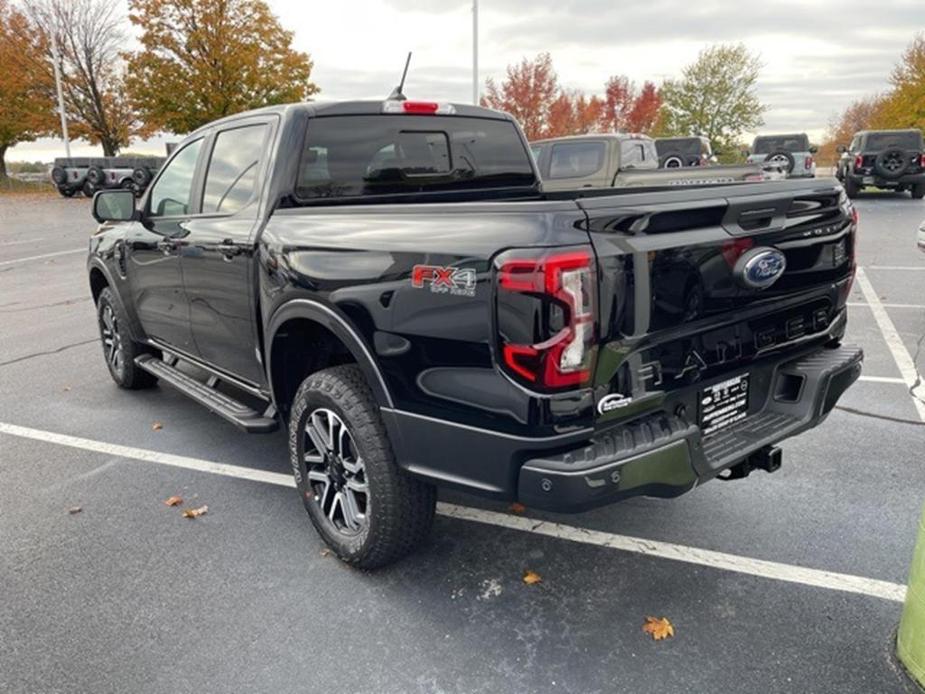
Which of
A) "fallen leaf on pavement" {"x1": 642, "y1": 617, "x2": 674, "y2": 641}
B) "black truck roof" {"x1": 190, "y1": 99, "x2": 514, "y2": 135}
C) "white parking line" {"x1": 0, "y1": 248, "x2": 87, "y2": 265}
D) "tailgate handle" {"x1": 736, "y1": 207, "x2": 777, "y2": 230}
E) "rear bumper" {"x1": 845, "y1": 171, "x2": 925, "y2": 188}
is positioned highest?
"black truck roof" {"x1": 190, "y1": 99, "x2": 514, "y2": 135}

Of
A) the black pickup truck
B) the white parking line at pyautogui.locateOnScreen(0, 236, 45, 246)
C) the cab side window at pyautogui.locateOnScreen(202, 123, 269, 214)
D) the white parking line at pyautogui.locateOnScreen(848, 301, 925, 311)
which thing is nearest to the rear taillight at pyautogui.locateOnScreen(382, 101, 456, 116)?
the black pickup truck

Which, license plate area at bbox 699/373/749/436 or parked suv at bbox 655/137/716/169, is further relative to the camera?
parked suv at bbox 655/137/716/169

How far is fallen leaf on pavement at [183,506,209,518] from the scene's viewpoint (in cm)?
354

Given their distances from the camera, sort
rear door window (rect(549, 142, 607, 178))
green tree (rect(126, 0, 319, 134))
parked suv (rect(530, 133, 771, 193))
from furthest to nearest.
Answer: green tree (rect(126, 0, 319, 134)) < rear door window (rect(549, 142, 607, 178)) < parked suv (rect(530, 133, 771, 193))

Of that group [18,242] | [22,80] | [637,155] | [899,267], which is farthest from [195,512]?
[22,80]

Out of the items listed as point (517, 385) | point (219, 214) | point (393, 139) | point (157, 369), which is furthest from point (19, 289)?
point (517, 385)

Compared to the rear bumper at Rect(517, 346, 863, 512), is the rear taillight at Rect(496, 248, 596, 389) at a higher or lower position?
higher

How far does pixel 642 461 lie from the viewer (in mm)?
2258

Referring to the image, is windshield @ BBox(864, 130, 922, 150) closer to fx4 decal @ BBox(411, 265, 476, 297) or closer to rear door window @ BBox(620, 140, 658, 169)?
rear door window @ BBox(620, 140, 658, 169)

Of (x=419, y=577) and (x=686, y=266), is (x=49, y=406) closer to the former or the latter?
(x=419, y=577)

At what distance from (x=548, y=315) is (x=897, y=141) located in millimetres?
22295

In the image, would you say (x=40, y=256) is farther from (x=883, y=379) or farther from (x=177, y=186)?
(x=883, y=379)

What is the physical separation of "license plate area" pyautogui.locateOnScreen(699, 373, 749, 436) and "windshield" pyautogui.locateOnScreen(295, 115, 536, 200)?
1934mm

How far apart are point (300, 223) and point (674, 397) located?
1.72 meters
